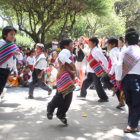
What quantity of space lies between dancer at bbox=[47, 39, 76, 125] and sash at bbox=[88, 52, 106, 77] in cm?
227

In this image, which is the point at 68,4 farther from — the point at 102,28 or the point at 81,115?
the point at 102,28

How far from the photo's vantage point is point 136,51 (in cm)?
445

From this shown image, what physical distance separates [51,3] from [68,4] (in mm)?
1066

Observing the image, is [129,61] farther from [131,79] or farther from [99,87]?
[99,87]

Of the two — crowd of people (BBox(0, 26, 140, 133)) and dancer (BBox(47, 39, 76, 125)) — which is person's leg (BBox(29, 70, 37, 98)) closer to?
crowd of people (BBox(0, 26, 140, 133))

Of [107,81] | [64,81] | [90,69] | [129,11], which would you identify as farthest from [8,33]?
[129,11]

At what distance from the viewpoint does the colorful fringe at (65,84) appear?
14.9 feet

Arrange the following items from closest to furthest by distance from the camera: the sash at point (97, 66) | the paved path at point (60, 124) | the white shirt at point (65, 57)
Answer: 1. the paved path at point (60, 124)
2. the white shirt at point (65, 57)
3. the sash at point (97, 66)

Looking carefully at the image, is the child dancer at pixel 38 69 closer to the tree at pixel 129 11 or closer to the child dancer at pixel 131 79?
the child dancer at pixel 131 79

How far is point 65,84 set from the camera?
457cm

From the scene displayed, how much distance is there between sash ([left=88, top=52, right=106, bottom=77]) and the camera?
685cm

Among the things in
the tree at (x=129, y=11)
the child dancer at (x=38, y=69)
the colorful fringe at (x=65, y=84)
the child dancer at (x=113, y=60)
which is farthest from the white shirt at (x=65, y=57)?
the tree at (x=129, y=11)

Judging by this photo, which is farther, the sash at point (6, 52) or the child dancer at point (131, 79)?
the sash at point (6, 52)

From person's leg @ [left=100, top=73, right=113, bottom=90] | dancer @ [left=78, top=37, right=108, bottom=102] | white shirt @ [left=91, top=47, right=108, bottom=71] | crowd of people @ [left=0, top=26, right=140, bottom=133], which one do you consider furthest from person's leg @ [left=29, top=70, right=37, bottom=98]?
person's leg @ [left=100, top=73, right=113, bottom=90]
